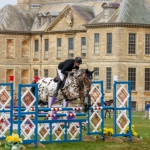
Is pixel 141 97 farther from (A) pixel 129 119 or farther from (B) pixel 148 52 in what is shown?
(A) pixel 129 119

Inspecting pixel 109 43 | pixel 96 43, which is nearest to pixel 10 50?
pixel 96 43

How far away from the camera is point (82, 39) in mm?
93562

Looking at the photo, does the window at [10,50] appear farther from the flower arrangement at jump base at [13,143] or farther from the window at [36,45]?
the flower arrangement at jump base at [13,143]

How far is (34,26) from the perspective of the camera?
10181 cm

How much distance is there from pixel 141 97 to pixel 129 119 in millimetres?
55679

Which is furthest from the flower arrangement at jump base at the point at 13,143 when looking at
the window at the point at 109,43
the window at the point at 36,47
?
the window at the point at 36,47

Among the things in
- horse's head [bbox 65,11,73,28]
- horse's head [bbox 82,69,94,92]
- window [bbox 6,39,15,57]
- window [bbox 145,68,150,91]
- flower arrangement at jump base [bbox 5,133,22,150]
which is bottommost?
flower arrangement at jump base [bbox 5,133,22,150]

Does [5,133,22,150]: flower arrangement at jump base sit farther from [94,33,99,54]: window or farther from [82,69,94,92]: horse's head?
[94,33,99,54]: window

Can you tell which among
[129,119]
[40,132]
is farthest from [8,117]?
[129,119]

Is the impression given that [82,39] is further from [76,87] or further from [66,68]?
[76,87]

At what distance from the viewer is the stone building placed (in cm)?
8706

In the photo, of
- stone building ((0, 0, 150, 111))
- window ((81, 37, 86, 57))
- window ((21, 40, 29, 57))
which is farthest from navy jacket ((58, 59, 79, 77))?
window ((21, 40, 29, 57))

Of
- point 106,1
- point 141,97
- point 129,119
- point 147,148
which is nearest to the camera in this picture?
point 147,148

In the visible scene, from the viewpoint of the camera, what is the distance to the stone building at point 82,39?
87062 mm
